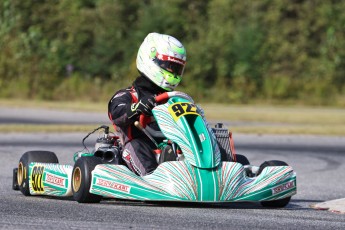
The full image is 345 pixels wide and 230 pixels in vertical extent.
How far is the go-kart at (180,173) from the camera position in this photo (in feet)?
26.1

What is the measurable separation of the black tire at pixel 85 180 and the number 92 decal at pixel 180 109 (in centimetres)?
73

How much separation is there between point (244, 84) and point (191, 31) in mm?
6721

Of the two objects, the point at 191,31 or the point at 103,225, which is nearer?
the point at 103,225

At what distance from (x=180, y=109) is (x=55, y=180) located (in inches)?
53.9

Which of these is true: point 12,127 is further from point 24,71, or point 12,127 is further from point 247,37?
point 247,37

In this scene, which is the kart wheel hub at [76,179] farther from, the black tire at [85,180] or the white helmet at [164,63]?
the white helmet at [164,63]

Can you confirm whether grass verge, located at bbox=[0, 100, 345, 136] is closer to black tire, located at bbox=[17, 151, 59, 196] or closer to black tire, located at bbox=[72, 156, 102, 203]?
black tire, located at bbox=[17, 151, 59, 196]

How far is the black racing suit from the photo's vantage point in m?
8.48

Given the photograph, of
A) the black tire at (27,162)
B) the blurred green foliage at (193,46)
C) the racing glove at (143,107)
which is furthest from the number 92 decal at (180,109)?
the blurred green foliage at (193,46)

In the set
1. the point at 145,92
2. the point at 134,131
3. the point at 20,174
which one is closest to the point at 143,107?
the point at 134,131

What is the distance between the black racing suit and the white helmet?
0.10m

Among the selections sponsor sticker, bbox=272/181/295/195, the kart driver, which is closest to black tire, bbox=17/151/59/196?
the kart driver

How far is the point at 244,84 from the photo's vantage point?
3922 centimetres

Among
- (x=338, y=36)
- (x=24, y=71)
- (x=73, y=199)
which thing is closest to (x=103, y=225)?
(x=73, y=199)
